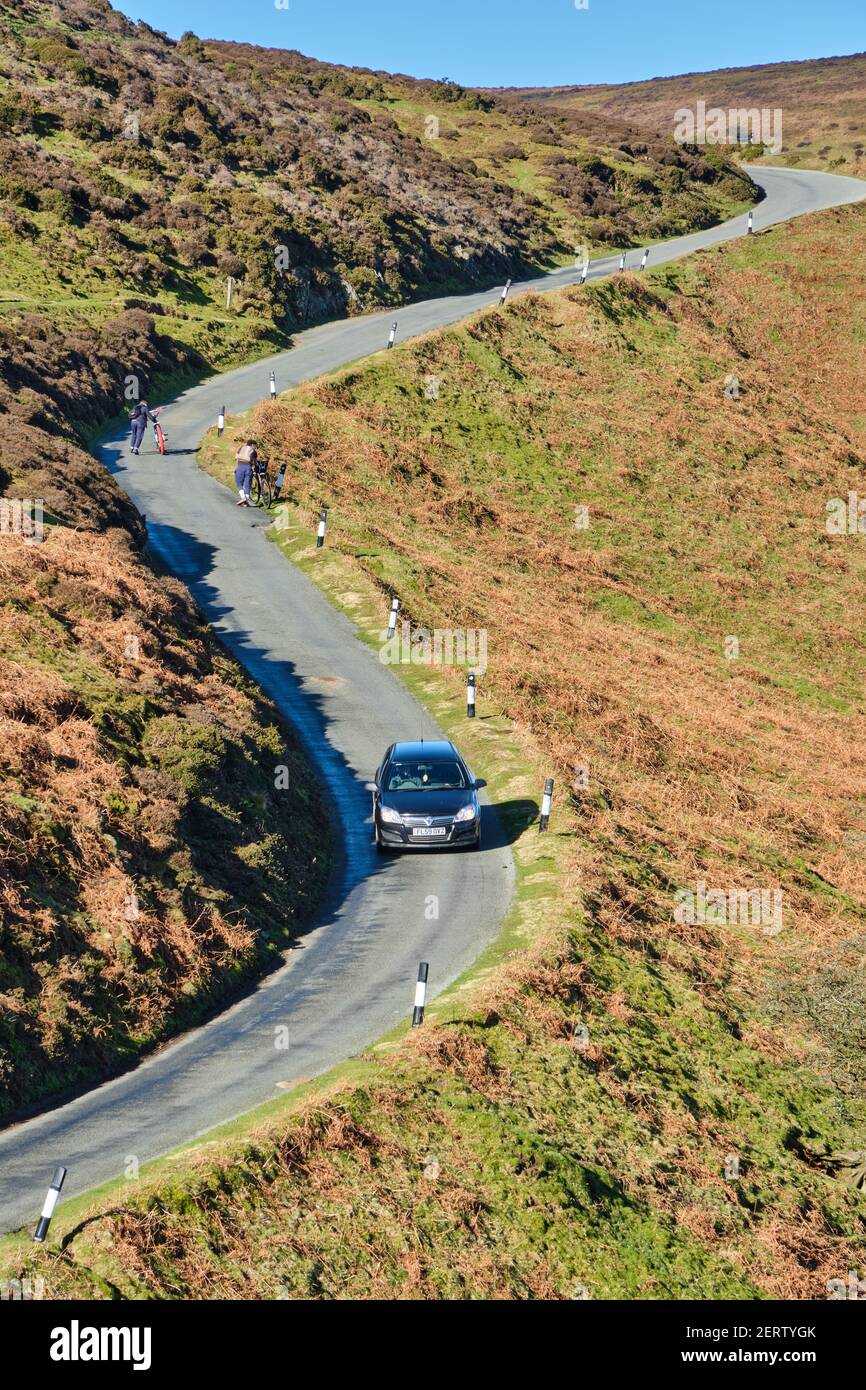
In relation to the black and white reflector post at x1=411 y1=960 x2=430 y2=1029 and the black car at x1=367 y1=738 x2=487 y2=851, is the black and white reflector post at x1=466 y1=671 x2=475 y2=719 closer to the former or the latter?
the black car at x1=367 y1=738 x2=487 y2=851

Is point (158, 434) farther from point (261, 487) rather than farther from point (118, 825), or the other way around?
point (118, 825)

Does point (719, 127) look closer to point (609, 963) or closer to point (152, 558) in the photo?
point (152, 558)

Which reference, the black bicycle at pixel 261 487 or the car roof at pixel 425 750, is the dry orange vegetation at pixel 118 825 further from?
the black bicycle at pixel 261 487

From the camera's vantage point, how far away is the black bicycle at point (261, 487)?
40.7 metres

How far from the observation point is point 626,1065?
1769 centimetres

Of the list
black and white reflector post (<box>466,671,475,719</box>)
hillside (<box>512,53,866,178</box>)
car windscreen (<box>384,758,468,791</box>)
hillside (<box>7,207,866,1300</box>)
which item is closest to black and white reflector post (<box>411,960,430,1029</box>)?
hillside (<box>7,207,866,1300</box>)

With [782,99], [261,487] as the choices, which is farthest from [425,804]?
[782,99]

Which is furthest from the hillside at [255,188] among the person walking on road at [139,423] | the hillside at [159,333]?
the person walking on road at [139,423]

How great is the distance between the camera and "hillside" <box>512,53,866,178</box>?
131625 mm

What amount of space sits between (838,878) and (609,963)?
9.58m

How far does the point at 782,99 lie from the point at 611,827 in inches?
6526

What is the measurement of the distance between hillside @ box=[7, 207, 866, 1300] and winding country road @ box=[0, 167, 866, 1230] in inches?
34.6

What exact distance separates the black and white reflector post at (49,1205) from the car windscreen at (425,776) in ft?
41.0
